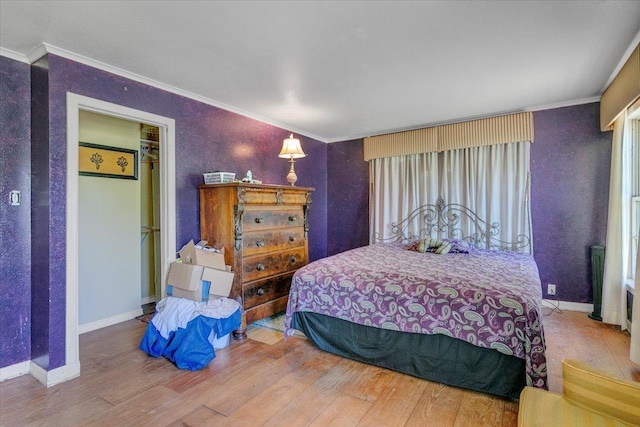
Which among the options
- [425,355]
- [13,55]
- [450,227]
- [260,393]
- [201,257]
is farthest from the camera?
[450,227]

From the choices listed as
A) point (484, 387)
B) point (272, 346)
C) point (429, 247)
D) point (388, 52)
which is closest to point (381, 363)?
point (484, 387)

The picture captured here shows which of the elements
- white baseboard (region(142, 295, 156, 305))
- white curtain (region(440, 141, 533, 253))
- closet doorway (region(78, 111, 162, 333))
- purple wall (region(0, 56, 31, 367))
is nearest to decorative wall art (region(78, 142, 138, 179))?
closet doorway (region(78, 111, 162, 333))

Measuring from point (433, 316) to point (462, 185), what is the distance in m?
2.73

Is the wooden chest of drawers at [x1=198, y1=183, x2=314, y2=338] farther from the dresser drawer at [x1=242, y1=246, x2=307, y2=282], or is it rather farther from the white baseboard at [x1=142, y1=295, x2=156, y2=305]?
the white baseboard at [x1=142, y1=295, x2=156, y2=305]

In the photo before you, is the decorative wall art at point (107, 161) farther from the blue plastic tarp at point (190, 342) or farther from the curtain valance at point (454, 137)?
the curtain valance at point (454, 137)


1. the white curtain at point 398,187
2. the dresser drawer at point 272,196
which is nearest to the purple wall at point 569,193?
the white curtain at point 398,187

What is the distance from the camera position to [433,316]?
224 cm

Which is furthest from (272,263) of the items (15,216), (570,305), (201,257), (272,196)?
(570,305)

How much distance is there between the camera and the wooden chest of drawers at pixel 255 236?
312 cm

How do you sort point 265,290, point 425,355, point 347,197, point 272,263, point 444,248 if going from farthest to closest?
point 347,197
point 444,248
point 272,263
point 265,290
point 425,355

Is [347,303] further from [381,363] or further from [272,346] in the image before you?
[272,346]

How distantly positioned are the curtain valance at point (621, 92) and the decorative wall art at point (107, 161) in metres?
4.79

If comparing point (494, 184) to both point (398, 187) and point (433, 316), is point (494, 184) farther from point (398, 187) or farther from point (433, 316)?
point (433, 316)

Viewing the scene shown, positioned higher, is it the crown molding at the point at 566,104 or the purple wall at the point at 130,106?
the crown molding at the point at 566,104
